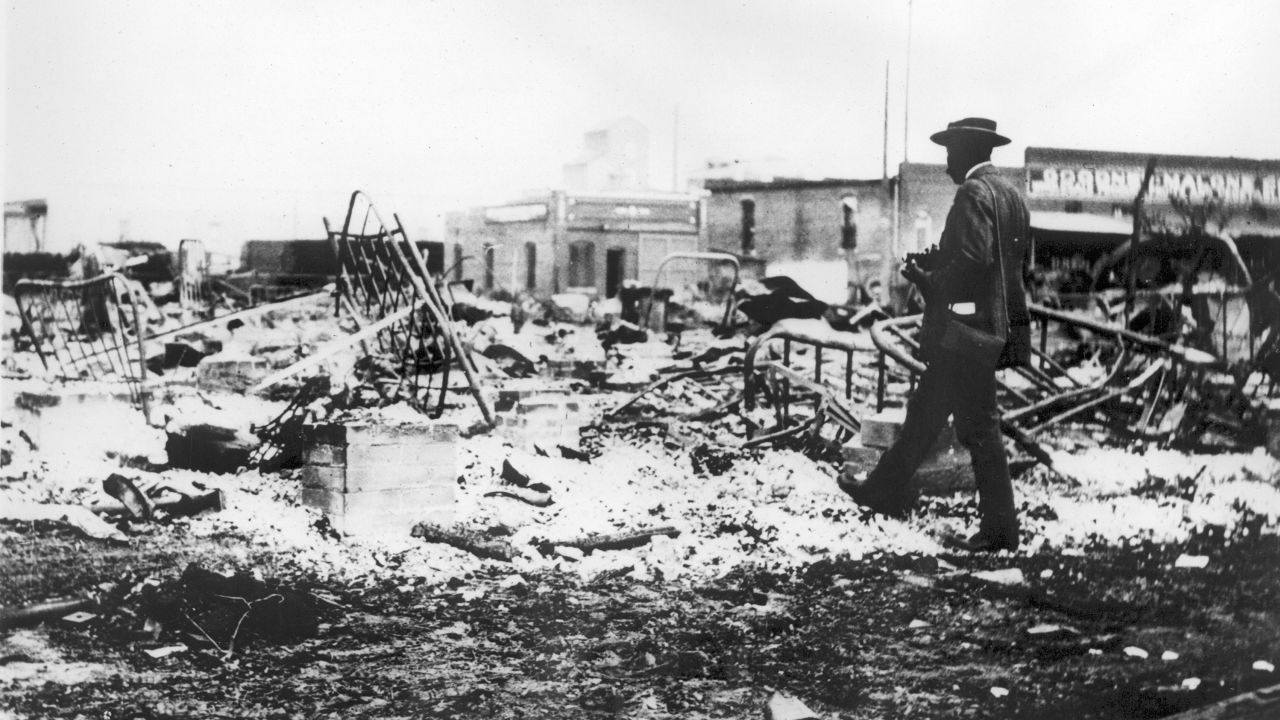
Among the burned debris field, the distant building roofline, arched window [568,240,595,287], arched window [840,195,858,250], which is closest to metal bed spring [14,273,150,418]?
the burned debris field

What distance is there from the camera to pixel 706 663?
2781 millimetres

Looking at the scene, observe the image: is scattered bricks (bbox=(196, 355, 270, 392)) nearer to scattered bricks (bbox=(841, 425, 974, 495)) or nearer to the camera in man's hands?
scattered bricks (bbox=(841, 425, 974, 495))

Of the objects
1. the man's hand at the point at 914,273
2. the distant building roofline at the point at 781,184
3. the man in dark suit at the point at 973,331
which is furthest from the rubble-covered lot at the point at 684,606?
the distant building roofline at the point at 781,184

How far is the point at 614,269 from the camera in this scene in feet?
12.8

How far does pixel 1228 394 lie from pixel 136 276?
4392mm

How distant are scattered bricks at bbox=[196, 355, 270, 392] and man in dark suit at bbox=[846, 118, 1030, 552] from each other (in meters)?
2.28

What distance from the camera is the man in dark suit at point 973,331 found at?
11.0 feet

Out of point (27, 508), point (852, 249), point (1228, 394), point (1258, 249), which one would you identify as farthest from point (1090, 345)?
point (27, 508)

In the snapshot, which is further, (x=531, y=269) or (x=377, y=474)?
(x=531, y=269)

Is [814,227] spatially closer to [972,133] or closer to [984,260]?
[972,133]

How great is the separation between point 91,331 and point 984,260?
303 centimetres

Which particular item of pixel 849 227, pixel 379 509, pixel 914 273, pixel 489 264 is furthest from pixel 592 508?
pixel 849 227

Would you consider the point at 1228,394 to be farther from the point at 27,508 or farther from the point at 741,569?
the point at 27,508

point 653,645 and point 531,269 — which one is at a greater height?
point 531,269
